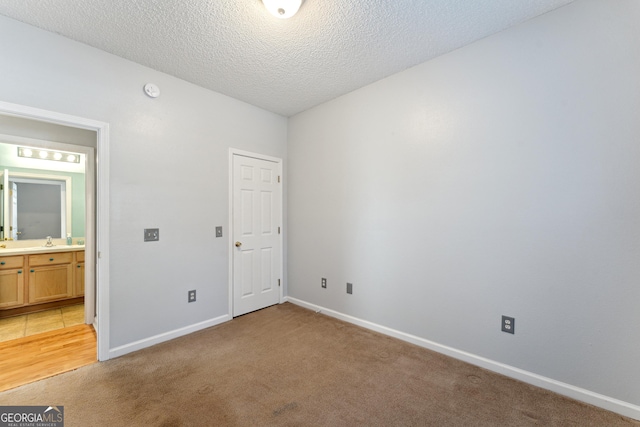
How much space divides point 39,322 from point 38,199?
1.80 m

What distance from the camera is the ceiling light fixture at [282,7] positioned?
1.67m

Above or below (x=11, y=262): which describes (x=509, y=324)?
below

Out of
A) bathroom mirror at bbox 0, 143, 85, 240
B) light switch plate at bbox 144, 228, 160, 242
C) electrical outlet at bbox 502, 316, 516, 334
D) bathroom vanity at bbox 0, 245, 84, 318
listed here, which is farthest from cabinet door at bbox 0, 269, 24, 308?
electrical outlet at bbox 502, 316, 516, 334

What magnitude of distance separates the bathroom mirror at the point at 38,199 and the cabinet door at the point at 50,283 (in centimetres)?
63

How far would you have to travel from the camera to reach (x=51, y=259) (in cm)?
347

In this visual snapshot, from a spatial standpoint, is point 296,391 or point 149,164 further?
point 149,164

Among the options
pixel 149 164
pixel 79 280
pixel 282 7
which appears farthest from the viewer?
pixel 79 280

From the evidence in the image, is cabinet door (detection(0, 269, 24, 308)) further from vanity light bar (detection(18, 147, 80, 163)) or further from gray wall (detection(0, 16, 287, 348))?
gray wall (detection(0, 16, 287, 348))

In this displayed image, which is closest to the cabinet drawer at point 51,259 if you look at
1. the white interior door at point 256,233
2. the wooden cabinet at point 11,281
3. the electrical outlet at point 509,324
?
the wooden cabinet at point 11,281

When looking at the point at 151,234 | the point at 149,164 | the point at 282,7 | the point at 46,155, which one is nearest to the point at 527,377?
the point at 282,7

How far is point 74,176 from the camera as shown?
3.99m

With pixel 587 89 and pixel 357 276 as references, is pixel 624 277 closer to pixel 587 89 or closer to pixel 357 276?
pixel 587 89

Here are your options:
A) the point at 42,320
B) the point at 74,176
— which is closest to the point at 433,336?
the point at 42,320

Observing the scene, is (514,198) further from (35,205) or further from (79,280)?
(35,205)
